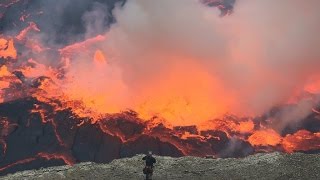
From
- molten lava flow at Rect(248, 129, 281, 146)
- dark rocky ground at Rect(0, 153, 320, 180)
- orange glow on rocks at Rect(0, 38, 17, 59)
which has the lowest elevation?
dark rocky ground at Rect(0, 153, 320, 180)

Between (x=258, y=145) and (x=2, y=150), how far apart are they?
83.8 meters

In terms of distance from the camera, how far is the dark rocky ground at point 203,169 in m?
36.6

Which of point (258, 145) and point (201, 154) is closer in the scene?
point (201, 154)

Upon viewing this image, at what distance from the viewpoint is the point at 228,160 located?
132 ft

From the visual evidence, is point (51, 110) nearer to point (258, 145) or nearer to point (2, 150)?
point (2, 150)

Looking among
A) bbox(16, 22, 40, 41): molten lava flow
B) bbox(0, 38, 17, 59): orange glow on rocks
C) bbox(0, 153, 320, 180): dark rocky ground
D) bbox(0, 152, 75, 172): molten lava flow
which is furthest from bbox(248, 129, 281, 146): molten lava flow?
bbox(0, 153, 320, 180): dark rocky ground

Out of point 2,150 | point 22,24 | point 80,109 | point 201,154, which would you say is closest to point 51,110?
point 80,109

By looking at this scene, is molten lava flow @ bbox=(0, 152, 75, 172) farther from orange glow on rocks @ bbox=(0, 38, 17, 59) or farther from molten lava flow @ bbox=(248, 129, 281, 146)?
molten lava flow @ bbox=(248, 129, 281, 146)

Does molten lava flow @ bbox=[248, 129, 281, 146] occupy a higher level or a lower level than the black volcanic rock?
higher

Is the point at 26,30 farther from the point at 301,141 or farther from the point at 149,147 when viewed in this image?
the point at 301,141

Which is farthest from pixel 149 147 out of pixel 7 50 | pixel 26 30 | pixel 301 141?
pixel 26 30

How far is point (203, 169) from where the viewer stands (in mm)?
38406

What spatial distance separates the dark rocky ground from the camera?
3659 cm

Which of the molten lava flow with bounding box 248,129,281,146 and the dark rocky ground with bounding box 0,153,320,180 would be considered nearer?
the dark rocky ground with bounding box 0,153,320,180
